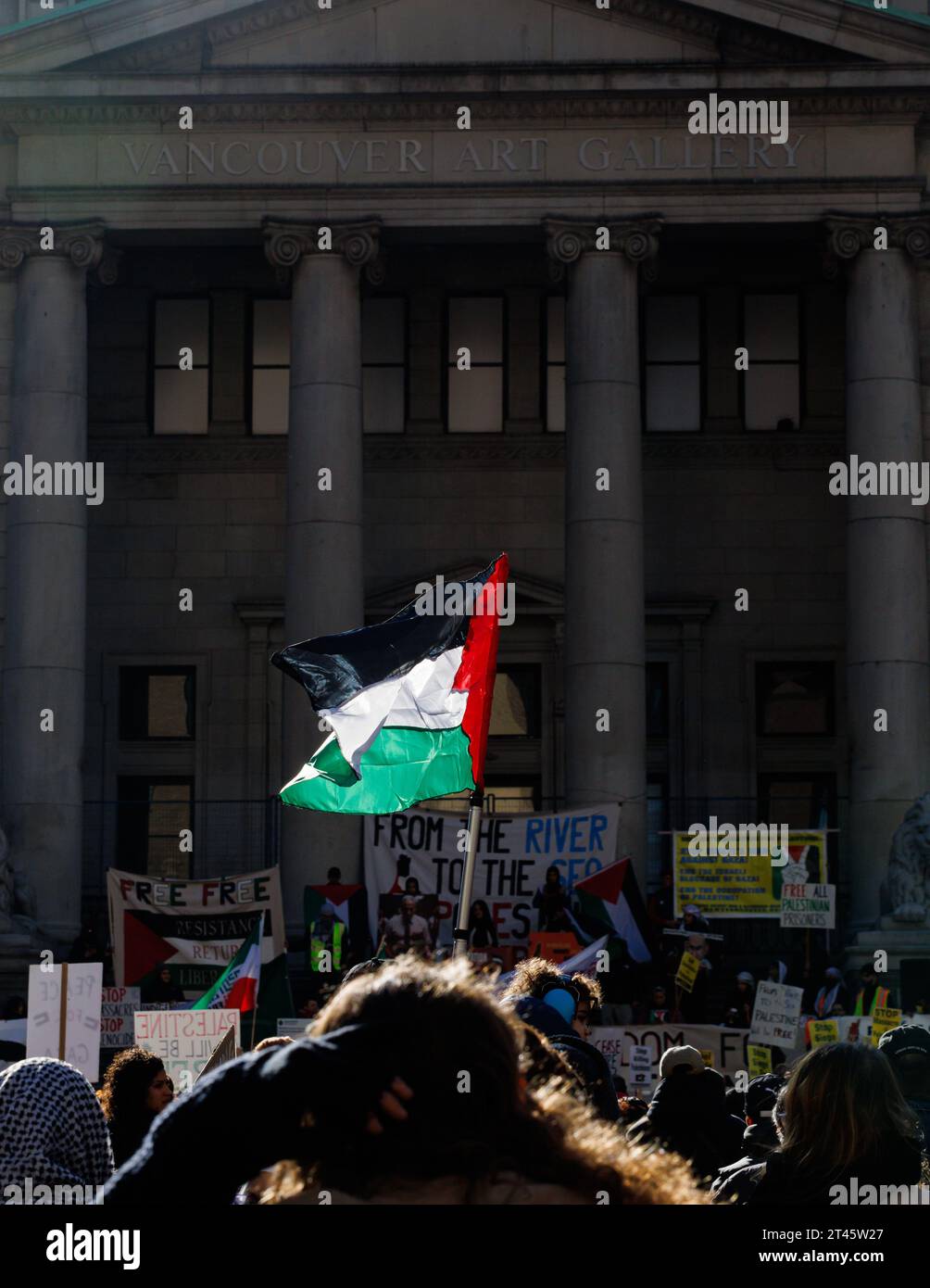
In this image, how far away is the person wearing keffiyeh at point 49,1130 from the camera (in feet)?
17.0

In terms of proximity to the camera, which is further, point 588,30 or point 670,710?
point 670,710

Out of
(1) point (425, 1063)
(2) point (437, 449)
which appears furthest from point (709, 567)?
(1) point (425, 1063)

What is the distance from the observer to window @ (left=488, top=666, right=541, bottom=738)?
37094mm

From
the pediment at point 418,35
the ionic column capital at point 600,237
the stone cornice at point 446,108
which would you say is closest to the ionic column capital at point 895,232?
the stone cornice at point 446,108

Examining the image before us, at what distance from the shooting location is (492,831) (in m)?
27.8

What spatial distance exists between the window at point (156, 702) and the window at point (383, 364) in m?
5.21

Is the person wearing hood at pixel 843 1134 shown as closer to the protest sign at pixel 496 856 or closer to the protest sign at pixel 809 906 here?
the protest sign at pixel 809 906

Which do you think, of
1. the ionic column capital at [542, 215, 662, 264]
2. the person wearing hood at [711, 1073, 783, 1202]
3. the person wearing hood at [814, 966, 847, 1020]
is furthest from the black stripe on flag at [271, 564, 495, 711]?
the ionic column capital at [542, 215, 662, 264]

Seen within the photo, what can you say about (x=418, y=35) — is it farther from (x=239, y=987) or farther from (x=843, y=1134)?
(x=843, y=1134)

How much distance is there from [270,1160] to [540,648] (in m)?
33.5

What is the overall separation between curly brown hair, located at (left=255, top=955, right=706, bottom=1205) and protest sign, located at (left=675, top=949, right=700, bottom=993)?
21642 mm
